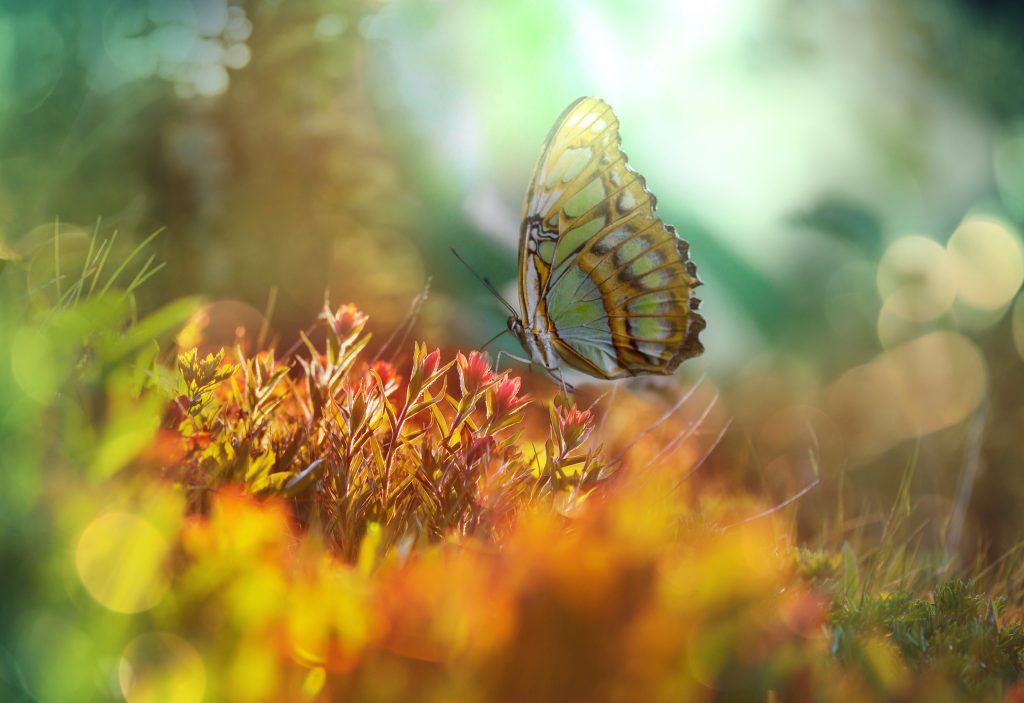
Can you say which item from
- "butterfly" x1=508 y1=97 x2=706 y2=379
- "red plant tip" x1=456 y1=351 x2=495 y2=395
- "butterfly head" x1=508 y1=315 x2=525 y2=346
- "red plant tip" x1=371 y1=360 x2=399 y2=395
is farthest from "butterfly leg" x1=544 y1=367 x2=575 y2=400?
"red plant tip" x1=456 y1=351 x2=495 y2=395

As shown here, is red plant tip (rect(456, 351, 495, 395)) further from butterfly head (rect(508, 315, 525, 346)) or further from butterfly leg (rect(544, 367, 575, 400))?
butterfly head (rect(508, 315, 525, 346))

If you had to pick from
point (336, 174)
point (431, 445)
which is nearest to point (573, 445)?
point (431, 445)

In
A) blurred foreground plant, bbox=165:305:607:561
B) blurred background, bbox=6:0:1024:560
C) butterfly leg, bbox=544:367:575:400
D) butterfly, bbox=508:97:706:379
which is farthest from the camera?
blurred background, bbox=6:0:1024:560

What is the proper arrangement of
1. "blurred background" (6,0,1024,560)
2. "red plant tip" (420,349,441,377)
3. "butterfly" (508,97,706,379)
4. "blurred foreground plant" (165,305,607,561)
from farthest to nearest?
1. "blurred background" (6,0,1024,560)
2. "butterfly" (508,97,706,379)
3. "red plant tip" (420,349,441,377)
4. "blurred foreground plant" (165,305,607,561)

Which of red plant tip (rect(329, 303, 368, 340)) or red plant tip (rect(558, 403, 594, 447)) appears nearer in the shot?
red plant tip (rect(558, 403, 594, 447))

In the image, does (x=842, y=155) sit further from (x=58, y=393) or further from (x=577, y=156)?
(x=58, y=393)

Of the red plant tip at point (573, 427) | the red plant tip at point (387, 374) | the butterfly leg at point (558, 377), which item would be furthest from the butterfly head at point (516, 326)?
the red plant tip at point (573, 427)

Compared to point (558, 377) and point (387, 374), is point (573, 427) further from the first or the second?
point (558, 377)
